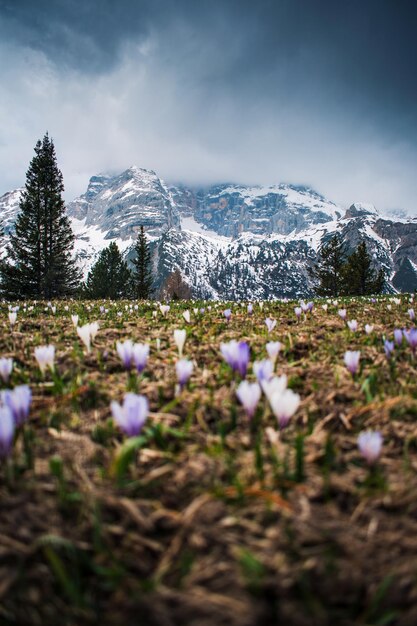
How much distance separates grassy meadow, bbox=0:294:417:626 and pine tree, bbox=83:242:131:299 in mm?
47260

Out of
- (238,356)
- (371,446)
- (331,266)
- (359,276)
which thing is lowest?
(371,446)

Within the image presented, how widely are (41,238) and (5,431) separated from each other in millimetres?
35619

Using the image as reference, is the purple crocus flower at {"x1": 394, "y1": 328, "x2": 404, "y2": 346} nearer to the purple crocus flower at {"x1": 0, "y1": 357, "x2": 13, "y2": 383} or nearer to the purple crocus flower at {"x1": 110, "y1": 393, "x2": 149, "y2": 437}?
the purple crocus flower at {"x1": 110, "y1": 393, "x2": 149, "y2": 437}

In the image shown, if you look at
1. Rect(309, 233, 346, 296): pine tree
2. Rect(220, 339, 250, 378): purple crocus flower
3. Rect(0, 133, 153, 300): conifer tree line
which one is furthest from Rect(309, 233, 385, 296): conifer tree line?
Rect(220, 339, 250, 378): purple crocus flower

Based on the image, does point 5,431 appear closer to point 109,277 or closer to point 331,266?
point 109,277

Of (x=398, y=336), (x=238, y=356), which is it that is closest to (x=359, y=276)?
(x=398, y=336)

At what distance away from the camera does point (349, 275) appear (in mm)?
46312

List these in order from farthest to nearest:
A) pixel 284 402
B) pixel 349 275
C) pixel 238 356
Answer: pixel 349 275
pixel 238 356
pixel 284 402

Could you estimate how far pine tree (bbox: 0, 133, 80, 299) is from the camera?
30.9 meters

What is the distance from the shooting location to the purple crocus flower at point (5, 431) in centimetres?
122

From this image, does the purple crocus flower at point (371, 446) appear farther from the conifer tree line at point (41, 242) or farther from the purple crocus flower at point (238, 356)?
the conifer tree line at point (41, 242)

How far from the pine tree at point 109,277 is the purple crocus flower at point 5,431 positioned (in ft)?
156

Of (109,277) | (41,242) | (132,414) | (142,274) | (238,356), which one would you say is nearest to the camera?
(132,414)

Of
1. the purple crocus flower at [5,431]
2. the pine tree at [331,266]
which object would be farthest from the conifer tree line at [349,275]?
the purple crocus flower at [5,431]
